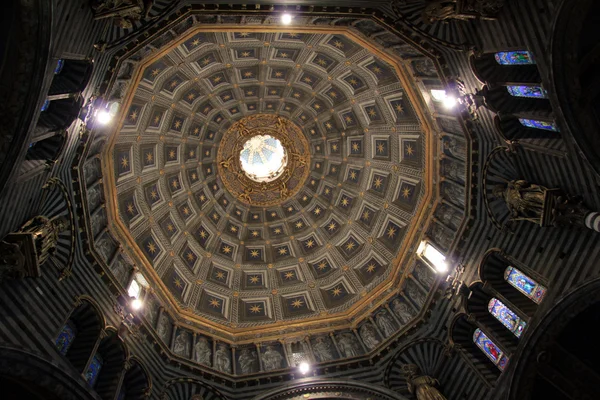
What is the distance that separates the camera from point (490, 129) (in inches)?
772

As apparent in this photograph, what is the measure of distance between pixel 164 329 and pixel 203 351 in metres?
2.57

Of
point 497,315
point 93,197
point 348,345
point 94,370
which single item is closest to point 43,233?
point 93,197

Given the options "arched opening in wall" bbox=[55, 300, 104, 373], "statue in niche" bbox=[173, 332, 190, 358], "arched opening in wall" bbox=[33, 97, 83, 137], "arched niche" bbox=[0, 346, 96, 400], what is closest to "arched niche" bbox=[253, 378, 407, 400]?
"statue in niche" bbox=[173, 332, 190, 358]

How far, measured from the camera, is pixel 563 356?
16.4 metres

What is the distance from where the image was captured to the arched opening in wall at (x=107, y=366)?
18.2 metres

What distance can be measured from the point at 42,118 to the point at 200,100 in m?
16.0

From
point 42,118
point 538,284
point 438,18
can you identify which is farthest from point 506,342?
point 42,118

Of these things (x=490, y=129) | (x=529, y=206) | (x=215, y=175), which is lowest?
(x=529, y=206)

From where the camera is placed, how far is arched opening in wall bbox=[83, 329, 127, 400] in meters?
18.2

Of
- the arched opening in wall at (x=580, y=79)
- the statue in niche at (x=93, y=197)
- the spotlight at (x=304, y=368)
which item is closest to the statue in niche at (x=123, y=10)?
the statue in niche at (x=93, y=197)

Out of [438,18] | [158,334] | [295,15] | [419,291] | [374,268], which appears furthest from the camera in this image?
[374,268]

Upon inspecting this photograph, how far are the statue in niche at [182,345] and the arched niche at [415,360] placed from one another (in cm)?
1093

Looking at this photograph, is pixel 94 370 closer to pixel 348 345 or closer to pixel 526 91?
pixel 348 345

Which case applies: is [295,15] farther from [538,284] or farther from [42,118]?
[538,284]
